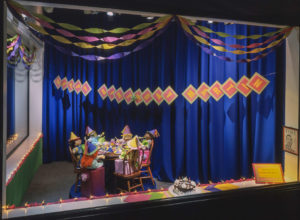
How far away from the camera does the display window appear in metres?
1.91

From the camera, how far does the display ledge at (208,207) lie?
1531mm

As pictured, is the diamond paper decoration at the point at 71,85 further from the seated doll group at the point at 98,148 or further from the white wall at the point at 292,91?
the white wall at the point at 292,91

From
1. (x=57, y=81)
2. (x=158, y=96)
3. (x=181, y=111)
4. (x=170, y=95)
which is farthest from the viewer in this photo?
(x=57, y=81)

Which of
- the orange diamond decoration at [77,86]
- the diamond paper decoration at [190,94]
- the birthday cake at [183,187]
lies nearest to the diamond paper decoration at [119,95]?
the orange diamond decoration at [77,86]

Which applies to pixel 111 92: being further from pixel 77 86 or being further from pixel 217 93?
pixel 217 93

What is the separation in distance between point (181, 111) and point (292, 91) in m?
2.01

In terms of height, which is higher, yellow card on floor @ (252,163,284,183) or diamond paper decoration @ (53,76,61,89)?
diamond paper decoration @ (53,76,61,89)

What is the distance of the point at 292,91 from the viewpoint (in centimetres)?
201

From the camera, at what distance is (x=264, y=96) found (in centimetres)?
290

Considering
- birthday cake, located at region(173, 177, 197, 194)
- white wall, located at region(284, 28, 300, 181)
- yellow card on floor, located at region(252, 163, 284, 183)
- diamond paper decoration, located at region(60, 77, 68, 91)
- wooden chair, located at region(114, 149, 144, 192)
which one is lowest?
wooden chair, located at region(114, 149, 144, 192)

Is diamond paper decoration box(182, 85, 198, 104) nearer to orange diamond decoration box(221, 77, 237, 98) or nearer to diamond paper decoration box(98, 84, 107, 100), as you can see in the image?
orange diamond decoration box(221, 77, 237, 98)

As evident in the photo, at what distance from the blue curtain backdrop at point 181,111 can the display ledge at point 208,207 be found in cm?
81

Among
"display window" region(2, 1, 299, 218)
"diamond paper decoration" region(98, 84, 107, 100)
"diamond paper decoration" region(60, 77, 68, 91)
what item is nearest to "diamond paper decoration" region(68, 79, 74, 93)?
"display window" region(2, 1, 299, 218)

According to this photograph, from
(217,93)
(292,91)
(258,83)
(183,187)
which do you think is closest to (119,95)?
(217,93)
